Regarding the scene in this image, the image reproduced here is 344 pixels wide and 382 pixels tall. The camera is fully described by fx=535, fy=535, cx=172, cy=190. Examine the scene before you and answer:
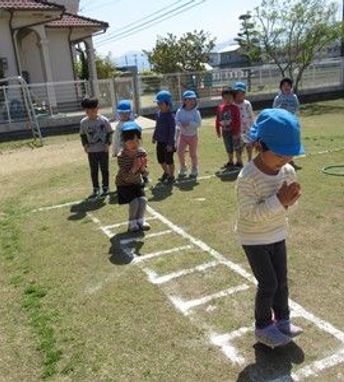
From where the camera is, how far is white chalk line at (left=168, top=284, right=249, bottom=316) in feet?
14.0

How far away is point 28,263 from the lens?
5.64 metres

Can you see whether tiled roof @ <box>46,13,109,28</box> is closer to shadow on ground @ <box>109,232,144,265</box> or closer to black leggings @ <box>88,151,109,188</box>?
black leggings @ <box>88,151,109,188</box>

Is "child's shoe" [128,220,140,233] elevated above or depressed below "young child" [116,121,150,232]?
below

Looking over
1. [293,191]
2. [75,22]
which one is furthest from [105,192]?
[75,22]

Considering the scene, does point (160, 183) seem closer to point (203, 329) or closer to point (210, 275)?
point (210, 275)

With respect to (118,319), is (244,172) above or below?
above

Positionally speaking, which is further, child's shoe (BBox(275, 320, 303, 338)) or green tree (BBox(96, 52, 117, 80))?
green tree (BBox(96, 52, 117, 80))

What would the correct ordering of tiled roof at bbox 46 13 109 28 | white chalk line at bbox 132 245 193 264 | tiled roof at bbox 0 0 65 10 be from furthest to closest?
tiled roof at bbox 46 13 109 28 < tiled roof at bbox 0 0 65 10 < white chalk line at bbox 132 245 193 264

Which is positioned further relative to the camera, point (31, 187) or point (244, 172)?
point (31, 187)

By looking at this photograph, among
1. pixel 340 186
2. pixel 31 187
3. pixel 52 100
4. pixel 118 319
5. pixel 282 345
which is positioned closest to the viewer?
pixel 282 345

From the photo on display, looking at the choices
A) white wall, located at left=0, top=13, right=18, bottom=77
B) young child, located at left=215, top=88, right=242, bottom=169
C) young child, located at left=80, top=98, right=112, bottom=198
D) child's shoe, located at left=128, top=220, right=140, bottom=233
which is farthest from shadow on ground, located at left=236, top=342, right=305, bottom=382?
white wall, located at left=0, top=13, right=18, bottom=77

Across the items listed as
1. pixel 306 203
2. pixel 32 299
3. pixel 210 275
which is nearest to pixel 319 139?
pixel 306 203

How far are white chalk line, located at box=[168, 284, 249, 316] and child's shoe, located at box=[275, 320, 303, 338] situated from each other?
829 mm

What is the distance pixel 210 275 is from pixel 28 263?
6.61 feet
